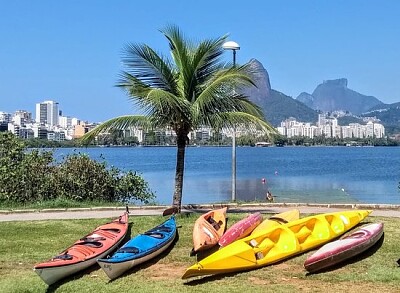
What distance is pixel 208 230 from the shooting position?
443 inches

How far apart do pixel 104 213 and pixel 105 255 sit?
16.7 ft

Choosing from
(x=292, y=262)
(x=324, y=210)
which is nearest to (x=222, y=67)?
(x=324, y=210)

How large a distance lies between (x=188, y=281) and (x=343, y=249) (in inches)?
109

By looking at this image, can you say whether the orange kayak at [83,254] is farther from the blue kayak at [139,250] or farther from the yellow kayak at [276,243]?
the yellow kayak at [276,243]

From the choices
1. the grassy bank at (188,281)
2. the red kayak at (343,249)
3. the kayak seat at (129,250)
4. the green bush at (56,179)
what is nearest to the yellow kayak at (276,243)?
the grassy bank at (188,281)

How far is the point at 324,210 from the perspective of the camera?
50.2 ft

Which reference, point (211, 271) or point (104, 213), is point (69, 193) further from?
point (211, 271)

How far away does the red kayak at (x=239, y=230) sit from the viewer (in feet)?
35.7

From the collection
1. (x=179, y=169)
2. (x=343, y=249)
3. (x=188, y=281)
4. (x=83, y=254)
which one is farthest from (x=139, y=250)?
(x=179, y=169)

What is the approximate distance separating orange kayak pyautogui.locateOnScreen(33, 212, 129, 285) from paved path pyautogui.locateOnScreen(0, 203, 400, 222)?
3.09 meters

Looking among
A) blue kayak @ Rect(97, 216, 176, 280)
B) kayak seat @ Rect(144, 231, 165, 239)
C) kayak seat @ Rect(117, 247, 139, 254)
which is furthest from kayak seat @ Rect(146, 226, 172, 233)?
kayak seat @ Rect(117, 247, 139, 254)

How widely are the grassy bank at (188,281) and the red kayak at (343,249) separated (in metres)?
0.17

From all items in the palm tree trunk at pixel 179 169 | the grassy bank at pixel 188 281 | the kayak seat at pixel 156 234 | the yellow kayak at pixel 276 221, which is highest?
the palm tree trunk at pixel 179 169

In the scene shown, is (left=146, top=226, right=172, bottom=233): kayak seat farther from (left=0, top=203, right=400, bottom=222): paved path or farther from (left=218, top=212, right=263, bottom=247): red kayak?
(left=0, top=203, right=400, bottom=222): paved path
